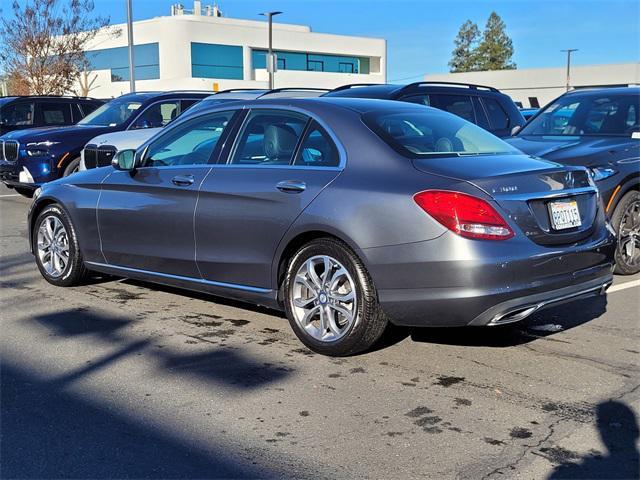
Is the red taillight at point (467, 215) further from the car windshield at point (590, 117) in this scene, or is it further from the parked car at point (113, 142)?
the parked car at point (113, 142)

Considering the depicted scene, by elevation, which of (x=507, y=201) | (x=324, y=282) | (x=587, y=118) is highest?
(x=587, y=118)

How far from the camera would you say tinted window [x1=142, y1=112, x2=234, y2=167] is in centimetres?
553

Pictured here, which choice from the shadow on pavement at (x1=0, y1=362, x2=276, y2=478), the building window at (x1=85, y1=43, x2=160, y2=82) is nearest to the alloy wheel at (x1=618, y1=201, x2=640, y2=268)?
the shadow on pavement at (x1=0, y1=362, x2=276, y2=478)

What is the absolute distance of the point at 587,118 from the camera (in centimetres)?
795

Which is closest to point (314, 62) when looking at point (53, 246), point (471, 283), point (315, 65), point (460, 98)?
point (315, 65)

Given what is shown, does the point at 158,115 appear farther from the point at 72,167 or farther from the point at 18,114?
the point at 18,114

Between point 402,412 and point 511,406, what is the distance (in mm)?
597

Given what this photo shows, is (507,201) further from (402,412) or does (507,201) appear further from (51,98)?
(51,98)

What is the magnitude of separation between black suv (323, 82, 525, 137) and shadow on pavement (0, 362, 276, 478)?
19.6 ft

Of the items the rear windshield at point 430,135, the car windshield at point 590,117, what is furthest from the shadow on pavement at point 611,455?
the car windshield at point 590,117

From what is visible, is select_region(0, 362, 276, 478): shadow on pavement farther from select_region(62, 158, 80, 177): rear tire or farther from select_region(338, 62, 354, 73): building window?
select_region(338, 62, 354, 73): building window

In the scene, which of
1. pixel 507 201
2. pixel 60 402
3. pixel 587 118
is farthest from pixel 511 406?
pixel 587 118

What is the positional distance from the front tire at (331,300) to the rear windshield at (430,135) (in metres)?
0.80

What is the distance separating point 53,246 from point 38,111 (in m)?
9.45
